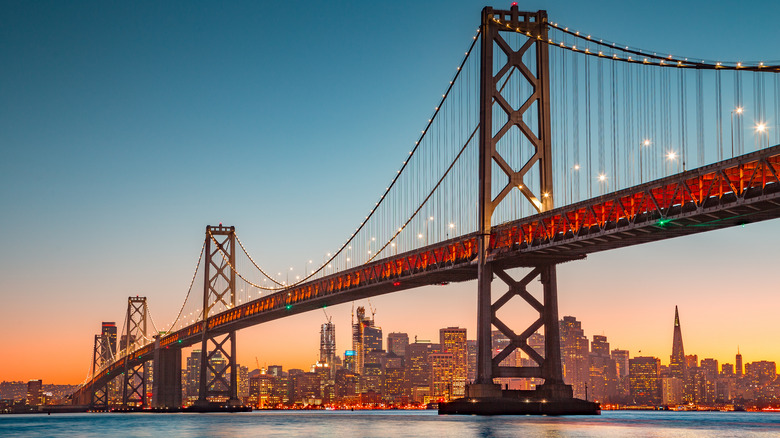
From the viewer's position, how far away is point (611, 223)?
42.1 meters

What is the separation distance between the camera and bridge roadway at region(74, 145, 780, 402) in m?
35.5

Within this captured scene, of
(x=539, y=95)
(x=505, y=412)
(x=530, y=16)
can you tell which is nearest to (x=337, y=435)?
(x=505, y=412)

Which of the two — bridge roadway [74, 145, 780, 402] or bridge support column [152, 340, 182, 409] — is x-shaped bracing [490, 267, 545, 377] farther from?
bridge support column [152, 340, 182, 409]

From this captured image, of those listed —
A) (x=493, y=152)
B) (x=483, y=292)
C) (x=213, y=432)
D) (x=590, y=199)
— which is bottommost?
(x=213, y=432)

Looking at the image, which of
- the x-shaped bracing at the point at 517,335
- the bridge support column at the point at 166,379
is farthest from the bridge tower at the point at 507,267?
the bridge support column at the point at 166,379

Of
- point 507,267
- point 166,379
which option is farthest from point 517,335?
point 166,379

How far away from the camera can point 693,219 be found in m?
37.9

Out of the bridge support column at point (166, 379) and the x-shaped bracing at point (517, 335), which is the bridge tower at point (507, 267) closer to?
the x-shaped bracing at point (517, 335)

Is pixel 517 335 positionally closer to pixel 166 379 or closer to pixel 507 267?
pixel 507 267

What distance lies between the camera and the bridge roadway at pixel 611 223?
116ft

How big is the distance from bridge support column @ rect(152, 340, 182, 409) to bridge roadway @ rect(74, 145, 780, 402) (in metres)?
52.5

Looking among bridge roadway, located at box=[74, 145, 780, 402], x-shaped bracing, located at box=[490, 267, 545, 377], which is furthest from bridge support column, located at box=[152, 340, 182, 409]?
x-shaped bracing, located at box=[490, 267, 545, 377]

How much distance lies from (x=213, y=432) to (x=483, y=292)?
1568cm

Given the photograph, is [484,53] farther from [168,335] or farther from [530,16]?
[168,335]
